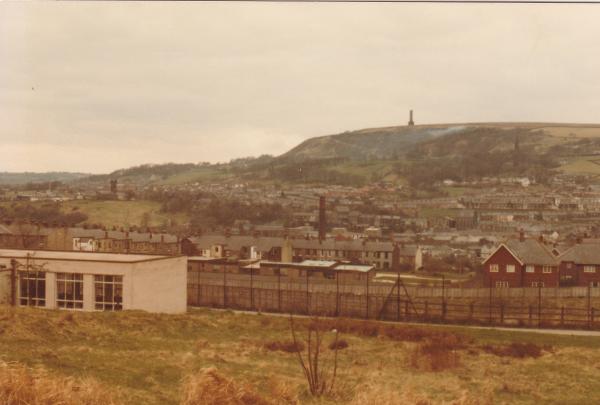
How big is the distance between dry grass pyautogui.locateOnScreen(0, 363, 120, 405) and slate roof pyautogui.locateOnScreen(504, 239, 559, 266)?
38444 mm

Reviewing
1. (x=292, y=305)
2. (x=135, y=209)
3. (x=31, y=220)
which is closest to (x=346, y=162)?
(x=135, y=209)

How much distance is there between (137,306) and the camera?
26703 mm

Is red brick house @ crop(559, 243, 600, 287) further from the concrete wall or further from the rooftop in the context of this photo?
the rooftop

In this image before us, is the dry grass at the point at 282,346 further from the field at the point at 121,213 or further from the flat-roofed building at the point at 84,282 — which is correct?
the field at the point at 121,213

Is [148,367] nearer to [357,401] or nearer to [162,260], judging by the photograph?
[357,401]

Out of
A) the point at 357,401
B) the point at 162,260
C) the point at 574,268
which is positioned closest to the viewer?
the point at 357,401

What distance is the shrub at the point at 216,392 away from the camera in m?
8.57

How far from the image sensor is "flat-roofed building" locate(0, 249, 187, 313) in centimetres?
2653

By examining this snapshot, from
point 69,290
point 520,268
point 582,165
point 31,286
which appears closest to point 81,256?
point 69,290

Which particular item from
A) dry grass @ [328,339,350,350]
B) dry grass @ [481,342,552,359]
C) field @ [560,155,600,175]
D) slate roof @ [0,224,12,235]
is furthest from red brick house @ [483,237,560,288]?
field @ [560,155,600,175]

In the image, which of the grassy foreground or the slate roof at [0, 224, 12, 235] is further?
the slate roof at [0, 224, 12, 235]

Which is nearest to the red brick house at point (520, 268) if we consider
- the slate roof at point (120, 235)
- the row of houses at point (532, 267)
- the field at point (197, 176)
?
the row of houses at point (532, 267)

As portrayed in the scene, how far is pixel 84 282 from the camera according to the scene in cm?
2689

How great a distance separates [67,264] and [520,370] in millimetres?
19260
